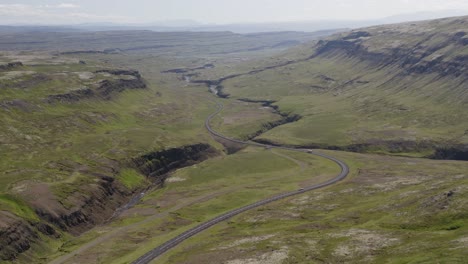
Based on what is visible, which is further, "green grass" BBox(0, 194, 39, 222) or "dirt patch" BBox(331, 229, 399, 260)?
"green grass" BBox(0, 194, 39, 222)

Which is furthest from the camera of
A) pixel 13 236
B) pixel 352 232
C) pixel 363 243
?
pixel 13 236

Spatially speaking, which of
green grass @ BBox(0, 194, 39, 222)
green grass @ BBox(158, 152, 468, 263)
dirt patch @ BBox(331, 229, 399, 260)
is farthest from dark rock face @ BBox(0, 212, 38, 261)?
dirt patch @ BBox(331, 229, 399, 260)

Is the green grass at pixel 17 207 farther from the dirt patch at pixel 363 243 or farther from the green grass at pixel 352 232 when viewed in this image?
the dirt patch at pixel 363 243

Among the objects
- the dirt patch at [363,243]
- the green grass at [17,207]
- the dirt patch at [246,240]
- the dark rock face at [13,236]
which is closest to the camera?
the dirt patch at [363,243]

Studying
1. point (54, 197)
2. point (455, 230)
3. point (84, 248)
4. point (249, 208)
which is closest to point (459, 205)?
point (455, 230)

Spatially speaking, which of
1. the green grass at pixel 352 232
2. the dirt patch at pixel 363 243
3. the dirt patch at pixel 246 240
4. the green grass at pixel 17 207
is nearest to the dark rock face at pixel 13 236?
the green grass at pixel 17 207

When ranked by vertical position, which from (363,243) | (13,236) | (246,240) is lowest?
(13,236)

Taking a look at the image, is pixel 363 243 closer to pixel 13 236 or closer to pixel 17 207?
pixel 13 236

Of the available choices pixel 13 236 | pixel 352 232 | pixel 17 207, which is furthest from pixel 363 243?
pixel 17 207

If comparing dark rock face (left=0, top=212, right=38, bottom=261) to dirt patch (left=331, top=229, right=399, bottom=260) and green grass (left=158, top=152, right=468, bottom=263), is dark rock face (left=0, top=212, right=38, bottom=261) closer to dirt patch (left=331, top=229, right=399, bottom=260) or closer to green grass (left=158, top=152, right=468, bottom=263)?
green grass (left=158, top=152, right=468, bottom=263)

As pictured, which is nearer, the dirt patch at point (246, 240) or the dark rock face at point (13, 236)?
the dirt patch at point (246, 240)

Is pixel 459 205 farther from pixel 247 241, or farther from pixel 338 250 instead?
pixel 247 241
